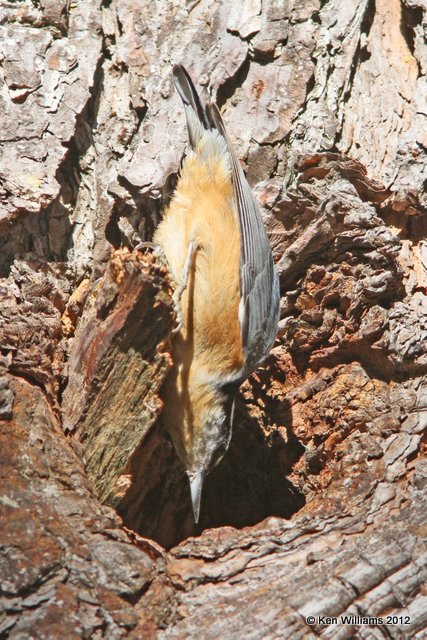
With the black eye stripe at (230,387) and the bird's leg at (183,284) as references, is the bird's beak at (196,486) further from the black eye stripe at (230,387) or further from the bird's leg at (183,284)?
the bird's leg at (183,284)

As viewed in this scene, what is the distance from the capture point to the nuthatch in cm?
306

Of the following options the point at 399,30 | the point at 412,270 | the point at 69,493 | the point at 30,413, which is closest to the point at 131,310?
the point at 30,413

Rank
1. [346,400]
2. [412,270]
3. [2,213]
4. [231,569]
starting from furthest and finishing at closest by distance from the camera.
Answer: [412,270] < [346,400] < [2,213] < [231,569]

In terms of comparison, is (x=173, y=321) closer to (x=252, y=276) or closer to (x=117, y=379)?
(x=117, y=379)

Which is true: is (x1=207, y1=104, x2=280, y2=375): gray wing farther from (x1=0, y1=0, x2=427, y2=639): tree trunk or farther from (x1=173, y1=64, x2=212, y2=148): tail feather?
(x1=0, y1=0, x2=427, y2=639): tree trunk

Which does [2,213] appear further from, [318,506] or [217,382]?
[318,506]

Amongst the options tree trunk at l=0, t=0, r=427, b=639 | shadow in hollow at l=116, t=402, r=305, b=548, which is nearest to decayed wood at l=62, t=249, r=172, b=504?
tree trunk at l=0, t=0, r=427, b=639


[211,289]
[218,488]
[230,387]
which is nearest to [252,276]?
[211,289]

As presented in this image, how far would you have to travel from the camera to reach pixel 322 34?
3.57m

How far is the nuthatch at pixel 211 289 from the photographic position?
306cm

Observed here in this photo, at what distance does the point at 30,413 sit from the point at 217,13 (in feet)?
7.22

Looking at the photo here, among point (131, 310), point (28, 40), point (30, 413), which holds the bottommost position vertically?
point (30, 413)

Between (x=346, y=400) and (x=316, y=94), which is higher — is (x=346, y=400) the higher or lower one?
the lower one

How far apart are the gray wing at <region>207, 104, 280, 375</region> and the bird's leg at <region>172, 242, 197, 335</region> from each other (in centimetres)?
22
